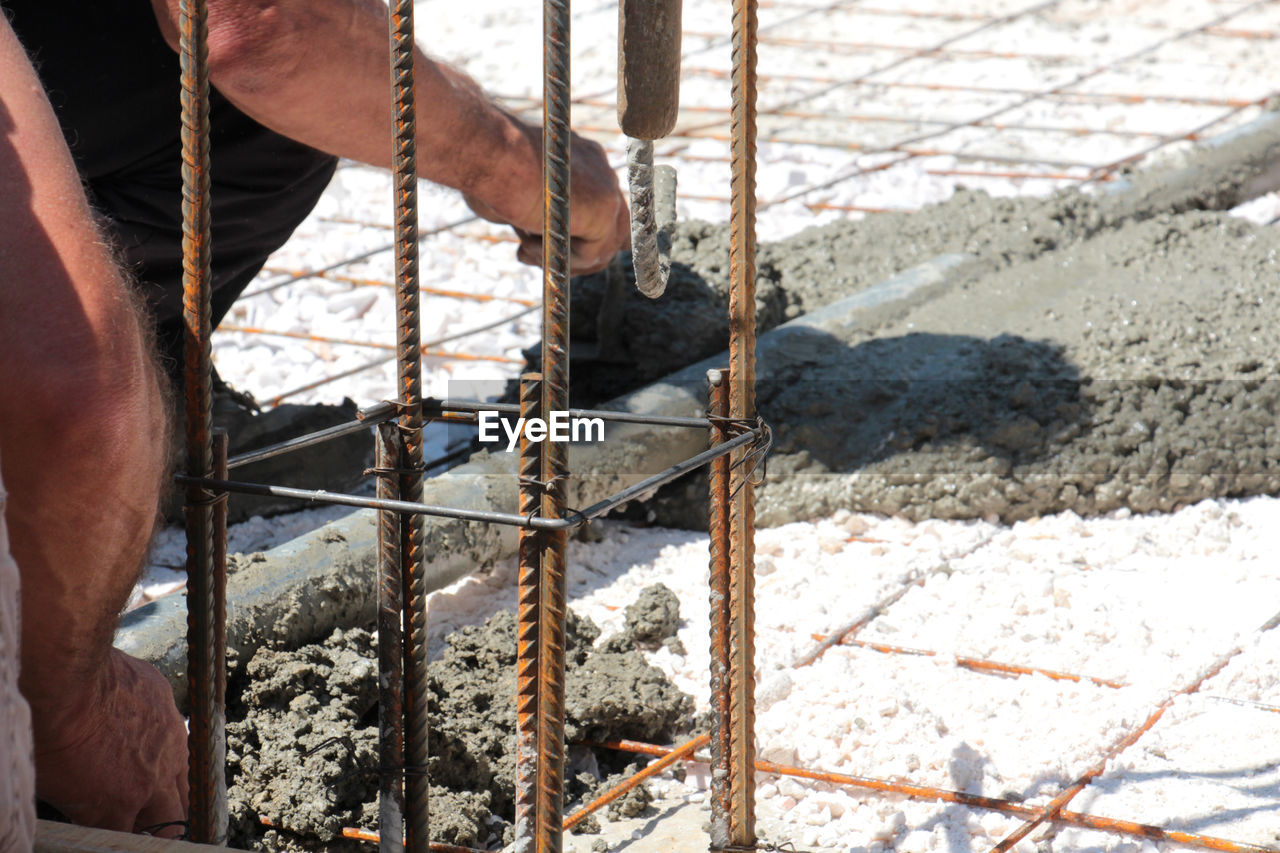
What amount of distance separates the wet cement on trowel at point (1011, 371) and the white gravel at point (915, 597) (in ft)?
0.29

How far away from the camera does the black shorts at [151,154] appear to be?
83.3 inches

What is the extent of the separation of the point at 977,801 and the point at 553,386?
898 millimetres

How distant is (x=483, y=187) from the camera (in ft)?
7.82

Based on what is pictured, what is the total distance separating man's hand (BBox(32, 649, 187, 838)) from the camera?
4.61ft

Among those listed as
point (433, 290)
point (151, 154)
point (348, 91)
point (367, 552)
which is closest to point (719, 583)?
point (367, 552)

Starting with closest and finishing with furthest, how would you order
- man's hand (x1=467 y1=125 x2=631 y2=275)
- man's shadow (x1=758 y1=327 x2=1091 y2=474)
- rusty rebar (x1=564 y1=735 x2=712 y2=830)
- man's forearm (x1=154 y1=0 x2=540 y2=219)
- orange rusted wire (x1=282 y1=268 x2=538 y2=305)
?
1. rusty rebar (x1=564 y1=735 x2=712 y2=830)
2. man's forearm (x1=154 y1=0 x2=540 y2=219)
3. man's hand (x1=467 y1=125 x2=631 y2=275)
4. man's shadow (x1=758 y1=327 x2=1091 y2=474)
5. orange rusted wire (x1=282 y1=268 x2=538 y2=305)

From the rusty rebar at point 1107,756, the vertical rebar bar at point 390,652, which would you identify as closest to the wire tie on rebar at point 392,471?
the vertical rebar bar at point 390,652

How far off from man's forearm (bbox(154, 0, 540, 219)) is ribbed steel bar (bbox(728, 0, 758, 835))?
2.49ft

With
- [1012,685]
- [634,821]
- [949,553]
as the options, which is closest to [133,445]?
[634,821]

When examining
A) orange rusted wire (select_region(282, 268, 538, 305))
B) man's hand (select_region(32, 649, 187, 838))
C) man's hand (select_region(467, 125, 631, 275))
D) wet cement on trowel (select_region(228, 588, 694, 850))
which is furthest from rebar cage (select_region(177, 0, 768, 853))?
orange rusted wire (select_region(282, 268, 538, 305))

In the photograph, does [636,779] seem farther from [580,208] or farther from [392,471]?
[580,208]

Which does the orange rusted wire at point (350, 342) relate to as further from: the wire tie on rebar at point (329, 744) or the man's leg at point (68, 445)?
the man's leg at point (68, 445)

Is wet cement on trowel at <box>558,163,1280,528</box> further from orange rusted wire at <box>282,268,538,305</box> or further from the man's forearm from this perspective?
the man's forearm

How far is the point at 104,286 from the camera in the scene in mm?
1343
